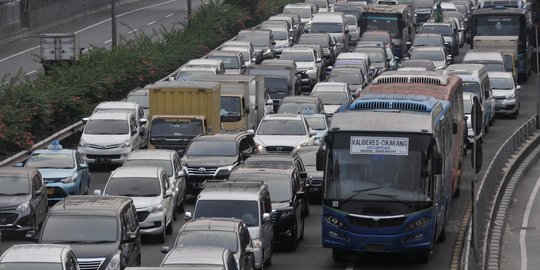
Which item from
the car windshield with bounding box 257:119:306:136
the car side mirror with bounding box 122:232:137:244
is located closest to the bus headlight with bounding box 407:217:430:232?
the car side mirror with bounding box 122:232:137:244

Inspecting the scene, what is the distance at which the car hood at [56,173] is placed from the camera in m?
37.5

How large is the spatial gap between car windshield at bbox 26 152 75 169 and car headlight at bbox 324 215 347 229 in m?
9.68

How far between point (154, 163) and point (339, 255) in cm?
754

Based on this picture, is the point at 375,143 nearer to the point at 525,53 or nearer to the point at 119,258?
the point at 119,258

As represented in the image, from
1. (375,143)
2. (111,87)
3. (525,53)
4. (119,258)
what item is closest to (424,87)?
(375,143)

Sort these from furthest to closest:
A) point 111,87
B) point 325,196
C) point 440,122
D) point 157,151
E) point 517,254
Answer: point 111,87 → point 157,151 → point 517,254 → point 440,122 → point 325,196

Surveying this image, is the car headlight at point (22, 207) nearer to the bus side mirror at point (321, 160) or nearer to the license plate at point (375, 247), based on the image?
the bus side mirror at point (321, 160)

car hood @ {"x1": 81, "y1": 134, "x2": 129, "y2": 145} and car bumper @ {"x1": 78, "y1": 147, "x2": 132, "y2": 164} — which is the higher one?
car hood @ {"x1": 81, "y1": 134, "x2": 129, "y2": 145}

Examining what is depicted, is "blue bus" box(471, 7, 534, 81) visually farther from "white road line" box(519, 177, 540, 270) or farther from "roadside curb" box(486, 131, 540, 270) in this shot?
"white road line" box(519, 177, 540, 270)

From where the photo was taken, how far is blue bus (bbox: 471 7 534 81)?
72750mm

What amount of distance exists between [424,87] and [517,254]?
4188 millimetres

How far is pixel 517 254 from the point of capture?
3566 cm

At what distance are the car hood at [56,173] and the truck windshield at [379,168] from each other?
931 cm

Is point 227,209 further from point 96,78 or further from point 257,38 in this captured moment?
point 257,38
